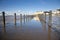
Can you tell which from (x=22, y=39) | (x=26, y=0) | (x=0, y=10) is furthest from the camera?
(x=0, y=10)

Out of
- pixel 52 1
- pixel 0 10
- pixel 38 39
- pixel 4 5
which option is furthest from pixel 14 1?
pixel 38 39

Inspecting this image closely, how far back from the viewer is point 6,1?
6.61 feet

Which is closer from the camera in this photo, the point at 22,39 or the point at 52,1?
the point at 22,39

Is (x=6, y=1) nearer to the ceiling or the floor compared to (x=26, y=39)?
nearer to the ceiling

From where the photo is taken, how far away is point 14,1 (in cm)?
202

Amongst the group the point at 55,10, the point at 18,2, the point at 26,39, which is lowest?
the point at 26,39

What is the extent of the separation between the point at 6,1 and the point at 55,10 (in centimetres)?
98

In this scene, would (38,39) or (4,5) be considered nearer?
(38,39)

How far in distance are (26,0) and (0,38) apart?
847 mm

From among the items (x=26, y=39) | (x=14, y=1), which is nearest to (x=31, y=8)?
(x=14, y=1)

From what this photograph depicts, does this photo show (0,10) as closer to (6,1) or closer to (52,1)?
(6,1)

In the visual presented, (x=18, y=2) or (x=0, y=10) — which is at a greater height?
(x=18, y=2)

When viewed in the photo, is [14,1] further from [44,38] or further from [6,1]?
[44,38]

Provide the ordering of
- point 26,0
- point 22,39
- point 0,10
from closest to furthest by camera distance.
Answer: point 22,39 → point 26,0 → point 0,10
